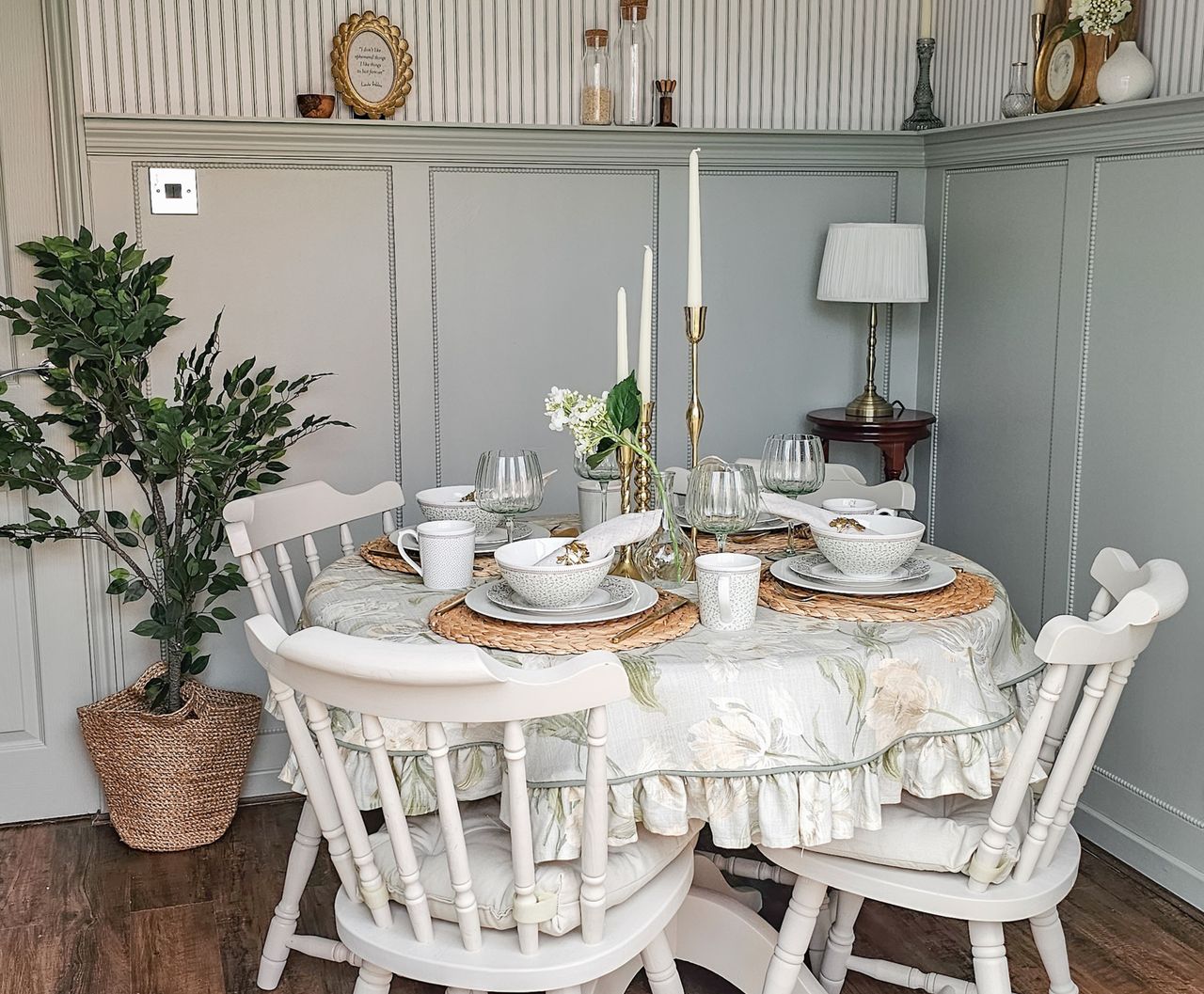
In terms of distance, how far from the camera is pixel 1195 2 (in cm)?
260

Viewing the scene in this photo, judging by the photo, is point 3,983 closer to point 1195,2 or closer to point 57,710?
point 57,710

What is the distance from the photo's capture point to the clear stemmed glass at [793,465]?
2.19m

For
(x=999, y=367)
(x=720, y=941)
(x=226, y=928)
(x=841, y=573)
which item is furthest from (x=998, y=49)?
(x=226, y=928)

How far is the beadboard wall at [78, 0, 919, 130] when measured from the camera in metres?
3.04

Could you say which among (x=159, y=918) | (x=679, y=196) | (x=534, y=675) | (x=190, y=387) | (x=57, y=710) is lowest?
(x=159, y=918)

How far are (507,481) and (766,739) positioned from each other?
66 cm

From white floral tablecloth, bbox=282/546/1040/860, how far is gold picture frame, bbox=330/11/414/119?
176 cm

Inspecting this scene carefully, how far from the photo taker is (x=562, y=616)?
187cm

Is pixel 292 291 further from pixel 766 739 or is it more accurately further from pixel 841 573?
pixel 766 739

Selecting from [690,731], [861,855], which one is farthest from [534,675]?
[861,855]

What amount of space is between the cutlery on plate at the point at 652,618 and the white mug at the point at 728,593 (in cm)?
7

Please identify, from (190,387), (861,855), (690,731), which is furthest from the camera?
(190,387)

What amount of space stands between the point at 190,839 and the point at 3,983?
24.4 inches

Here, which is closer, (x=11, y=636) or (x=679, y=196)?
(x=11, y=636)
